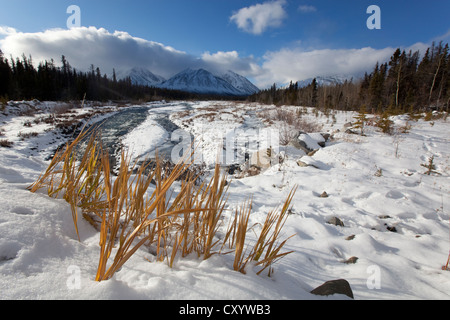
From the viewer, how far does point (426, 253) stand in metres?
1.97

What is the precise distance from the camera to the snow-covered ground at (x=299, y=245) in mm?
753

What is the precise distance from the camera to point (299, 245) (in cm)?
197

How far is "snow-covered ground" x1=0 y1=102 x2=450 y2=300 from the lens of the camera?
0.75 metres

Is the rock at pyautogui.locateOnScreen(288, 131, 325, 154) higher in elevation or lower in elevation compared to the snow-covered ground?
higher

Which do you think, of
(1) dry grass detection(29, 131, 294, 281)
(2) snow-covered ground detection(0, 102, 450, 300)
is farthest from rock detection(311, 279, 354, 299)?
(1) dry grass detection(29, 131, 294, 281)

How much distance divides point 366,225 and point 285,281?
7.33 ft

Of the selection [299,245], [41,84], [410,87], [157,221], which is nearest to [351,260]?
[299,245]

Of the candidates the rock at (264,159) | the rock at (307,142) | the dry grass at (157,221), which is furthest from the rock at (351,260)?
the rock at (307,142)

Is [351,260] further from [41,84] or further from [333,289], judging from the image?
[41,84]

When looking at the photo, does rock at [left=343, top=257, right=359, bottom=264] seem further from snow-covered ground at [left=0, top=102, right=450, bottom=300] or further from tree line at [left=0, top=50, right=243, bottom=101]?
tree line at [left=0, top=50, right=243, bottom=101]

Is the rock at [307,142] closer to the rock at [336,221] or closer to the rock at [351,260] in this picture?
the rock at [336,221]

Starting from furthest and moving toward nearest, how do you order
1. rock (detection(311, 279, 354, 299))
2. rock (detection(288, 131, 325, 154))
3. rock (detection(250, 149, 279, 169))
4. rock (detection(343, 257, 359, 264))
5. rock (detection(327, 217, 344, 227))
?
rock (detection(288, 131, 325, 154)), rock (detection(250, 149, 279, 169)), rock (detection(327, 217, 344, 227)), rock (detection(343, 257, 359, 264)), rock (detection(311, 279, 354, 299))

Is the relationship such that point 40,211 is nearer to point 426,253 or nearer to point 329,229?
point 329,229
